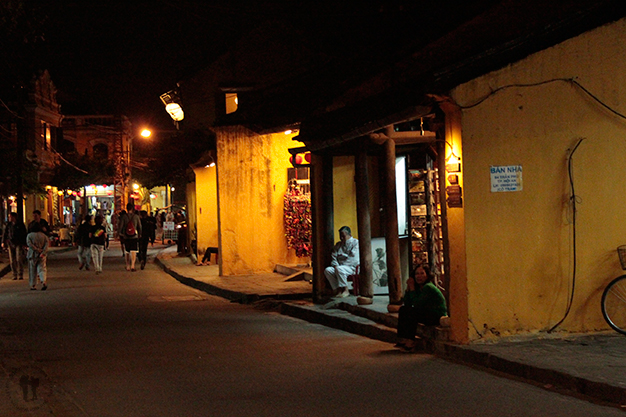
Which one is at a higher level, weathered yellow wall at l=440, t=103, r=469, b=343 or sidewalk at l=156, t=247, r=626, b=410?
weathered yellow wall at l=440, t=103, r=469, b=343

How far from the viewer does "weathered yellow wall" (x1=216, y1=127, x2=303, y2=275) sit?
22.4 meters

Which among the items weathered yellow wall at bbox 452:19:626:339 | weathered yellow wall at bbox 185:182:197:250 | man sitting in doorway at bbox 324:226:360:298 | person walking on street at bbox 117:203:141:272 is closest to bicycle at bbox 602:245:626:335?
weathered yellow wall at bbox 452:19:626:339

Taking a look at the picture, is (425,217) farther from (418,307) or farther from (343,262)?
(343,262)

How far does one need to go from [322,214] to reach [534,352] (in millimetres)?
6796

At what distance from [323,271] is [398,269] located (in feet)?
9.45

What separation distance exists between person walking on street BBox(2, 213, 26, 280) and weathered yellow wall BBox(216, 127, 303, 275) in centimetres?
584

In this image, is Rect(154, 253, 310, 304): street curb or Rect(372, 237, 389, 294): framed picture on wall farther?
Rect(154, 253, 310, 304): street curb

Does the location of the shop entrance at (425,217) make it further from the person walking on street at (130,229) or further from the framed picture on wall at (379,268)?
the person walking on street at (130,229)

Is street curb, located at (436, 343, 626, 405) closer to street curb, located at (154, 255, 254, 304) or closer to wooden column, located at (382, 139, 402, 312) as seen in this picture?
wooden column, located at (382, 139, 402, 312)

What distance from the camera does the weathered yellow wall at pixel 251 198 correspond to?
22.4m

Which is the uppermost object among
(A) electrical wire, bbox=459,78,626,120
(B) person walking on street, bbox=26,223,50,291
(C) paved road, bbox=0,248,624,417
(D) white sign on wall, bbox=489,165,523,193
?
(A) electrical wire, bbox=459,78,626,120

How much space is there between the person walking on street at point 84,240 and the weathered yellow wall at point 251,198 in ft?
17.2

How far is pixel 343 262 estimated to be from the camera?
1470 cm

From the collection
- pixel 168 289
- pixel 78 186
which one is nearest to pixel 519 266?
pixel 168 289
